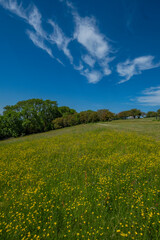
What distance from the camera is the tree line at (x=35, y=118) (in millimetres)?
44094

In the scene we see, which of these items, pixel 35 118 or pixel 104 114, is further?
pixel 104 114

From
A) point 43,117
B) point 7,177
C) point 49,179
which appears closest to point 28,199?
point 49,179

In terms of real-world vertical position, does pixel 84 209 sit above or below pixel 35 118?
below

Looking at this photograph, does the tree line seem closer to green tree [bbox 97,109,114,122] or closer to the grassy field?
green tree [bbox 97,109,114,122]

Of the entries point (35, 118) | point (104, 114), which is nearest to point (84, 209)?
point (35, 118)

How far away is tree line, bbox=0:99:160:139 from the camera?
44.1 m

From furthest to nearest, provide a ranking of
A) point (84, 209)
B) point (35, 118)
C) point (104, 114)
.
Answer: point (104, 114)
point (35, 118)
point (84, 209)

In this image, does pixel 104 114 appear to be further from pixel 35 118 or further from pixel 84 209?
pixel 84 209

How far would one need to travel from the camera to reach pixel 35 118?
167 ft

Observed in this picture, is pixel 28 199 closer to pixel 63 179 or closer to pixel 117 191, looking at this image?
pixel 63 179

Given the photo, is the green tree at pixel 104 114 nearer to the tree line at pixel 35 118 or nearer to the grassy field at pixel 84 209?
the tree line at pixel 35 118

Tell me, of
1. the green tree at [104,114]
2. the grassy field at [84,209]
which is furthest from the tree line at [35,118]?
the grassy field at [84,209]

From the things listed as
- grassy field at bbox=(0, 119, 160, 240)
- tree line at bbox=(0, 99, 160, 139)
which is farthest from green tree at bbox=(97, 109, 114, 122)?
grassy field at bbox=(0, 119, 160, 240)

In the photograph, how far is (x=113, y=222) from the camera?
274cm
